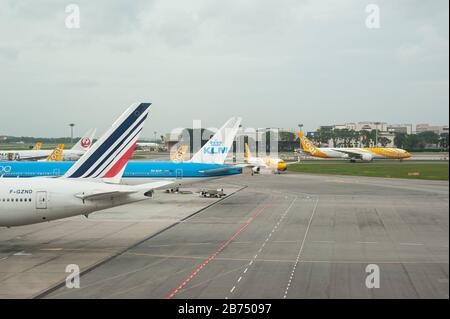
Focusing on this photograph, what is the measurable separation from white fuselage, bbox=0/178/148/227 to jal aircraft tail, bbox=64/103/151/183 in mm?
1376

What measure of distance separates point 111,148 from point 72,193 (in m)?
3.93

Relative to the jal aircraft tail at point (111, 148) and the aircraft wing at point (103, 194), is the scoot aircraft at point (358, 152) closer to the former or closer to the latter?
the jal aircraft tail at point (111, 148)

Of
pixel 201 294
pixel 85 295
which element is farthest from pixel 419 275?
pixel 85 295

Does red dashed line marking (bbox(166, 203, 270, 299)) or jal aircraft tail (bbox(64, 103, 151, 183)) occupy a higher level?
jal aircraft tail (bbox(64, 103, 151, 183))

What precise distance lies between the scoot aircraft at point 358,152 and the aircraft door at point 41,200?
121198 mm

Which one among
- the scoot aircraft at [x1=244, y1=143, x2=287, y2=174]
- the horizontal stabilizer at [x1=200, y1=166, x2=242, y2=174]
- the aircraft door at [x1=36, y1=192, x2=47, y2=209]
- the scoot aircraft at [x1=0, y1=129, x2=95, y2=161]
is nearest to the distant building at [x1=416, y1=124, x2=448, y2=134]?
the aircraft door at [x1=36, y1=192, x2=47, y2=209]

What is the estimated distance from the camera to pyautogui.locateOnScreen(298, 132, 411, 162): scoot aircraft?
14012cm

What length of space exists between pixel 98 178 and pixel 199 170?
2479 cm

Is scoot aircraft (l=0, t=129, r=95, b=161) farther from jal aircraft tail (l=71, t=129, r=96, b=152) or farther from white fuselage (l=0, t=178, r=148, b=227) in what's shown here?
white fuselage (l=0, t=178, r=148, b=227)

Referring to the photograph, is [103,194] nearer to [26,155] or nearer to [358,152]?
[26,155]

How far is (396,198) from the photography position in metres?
61.9

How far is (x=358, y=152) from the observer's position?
145625 millimetres

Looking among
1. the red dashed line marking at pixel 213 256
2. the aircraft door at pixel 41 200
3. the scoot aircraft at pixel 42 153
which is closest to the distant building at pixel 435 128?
the red dashed line marking at pixel 213 256

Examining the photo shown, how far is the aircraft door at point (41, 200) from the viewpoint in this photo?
30500mm
